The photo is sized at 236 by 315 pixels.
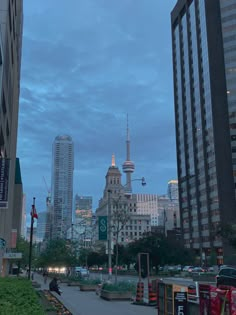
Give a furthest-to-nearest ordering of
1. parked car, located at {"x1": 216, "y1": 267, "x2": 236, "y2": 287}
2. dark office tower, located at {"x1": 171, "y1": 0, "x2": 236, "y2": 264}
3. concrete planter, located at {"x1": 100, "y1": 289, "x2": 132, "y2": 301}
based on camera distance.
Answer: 1. dark office tower, located at {"x1": 171, "y1": 0, "x2": 236, "y2": 264}
2. parked car, located at {"x1": 216, "y1": 267, "x2": 236, "y2": 287}
3. concrete planter, located at {"x1": 100, "y1": 289, "x2": 132, "y2": 301}

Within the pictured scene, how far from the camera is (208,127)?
116688 mm

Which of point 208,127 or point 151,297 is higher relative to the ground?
point 208,127

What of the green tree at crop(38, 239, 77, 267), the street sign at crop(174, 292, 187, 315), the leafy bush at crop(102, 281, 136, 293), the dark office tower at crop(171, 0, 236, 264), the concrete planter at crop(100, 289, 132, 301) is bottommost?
the concrete planter at crop(100, 289, 132, 301)

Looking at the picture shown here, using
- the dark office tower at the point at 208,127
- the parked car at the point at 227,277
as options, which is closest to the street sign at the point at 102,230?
the parked car at the point at 227,277

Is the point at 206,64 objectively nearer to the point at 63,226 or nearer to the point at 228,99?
the point at 228,99

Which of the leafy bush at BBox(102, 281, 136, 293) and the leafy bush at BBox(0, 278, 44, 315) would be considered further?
the leafy bush at BBox(102, 281, 136, 293)

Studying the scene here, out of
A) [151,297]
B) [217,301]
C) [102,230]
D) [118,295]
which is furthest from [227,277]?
[217,301]

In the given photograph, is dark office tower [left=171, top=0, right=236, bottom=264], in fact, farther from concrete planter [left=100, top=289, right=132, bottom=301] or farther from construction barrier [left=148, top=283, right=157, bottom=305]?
construction barrier [left=148, top=283, right=157, bottom=305]

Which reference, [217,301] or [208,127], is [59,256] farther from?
[208,127]

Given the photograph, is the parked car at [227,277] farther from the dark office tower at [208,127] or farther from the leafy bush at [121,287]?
the dark office tower at [208,127]

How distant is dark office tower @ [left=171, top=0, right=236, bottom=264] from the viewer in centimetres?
10969

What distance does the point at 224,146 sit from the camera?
111812 mm

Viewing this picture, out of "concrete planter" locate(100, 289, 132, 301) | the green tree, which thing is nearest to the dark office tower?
the green tree

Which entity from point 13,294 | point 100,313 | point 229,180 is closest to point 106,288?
point 100,313
